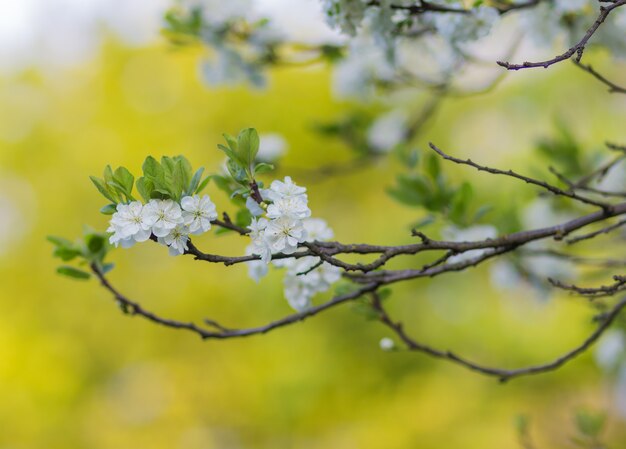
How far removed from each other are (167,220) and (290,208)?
0.14 m

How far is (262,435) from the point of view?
4.82 m

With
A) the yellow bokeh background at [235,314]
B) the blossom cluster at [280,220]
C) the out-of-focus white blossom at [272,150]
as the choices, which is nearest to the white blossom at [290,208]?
the blossom cluster at [280,220]

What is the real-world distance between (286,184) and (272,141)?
86 cm

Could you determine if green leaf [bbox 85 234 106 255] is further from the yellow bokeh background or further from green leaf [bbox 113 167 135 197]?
the yellow bokeh background

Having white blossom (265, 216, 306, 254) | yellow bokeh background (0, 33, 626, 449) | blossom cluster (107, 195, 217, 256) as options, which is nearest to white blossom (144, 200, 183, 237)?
blossom cluster (107, 195, 217, 256)

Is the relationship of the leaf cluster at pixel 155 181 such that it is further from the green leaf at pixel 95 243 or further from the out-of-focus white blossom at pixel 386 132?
the out-of-focus white blossom at pixel 386 132

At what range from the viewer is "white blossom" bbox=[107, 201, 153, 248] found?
776mm

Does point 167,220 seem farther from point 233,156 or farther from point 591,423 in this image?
point 591,423

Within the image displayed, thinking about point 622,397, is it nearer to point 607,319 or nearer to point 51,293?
point 607,319

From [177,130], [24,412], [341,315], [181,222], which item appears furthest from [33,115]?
[181,222]

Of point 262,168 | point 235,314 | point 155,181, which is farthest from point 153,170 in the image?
point 235,314

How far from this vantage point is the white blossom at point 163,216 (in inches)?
30.6

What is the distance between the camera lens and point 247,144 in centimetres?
80

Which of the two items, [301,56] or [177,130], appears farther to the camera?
[177,130]
